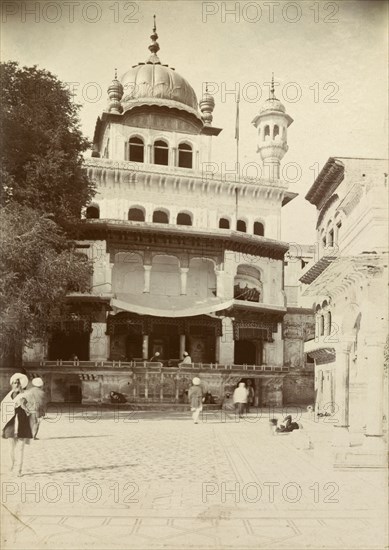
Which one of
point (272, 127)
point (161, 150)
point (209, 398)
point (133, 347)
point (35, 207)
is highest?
point (161, 150)

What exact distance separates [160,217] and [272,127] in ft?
38.2

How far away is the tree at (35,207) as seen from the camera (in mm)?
11484

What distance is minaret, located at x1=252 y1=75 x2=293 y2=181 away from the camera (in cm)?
788

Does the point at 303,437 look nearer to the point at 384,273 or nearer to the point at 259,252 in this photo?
the point at 384,273

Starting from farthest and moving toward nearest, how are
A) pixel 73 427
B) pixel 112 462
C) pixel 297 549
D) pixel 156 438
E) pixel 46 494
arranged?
pixel 73 427 → pixel 156 438 → pixel 112 462 → pixel 46 494 → pixel 297 549

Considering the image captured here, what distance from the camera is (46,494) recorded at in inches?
272

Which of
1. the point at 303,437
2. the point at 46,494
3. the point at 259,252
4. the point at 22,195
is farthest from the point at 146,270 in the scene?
the point at 46,494

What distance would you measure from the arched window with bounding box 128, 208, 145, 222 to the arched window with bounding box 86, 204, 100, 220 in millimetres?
1001

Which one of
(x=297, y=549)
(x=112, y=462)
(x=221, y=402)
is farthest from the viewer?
(x=221, y=402)

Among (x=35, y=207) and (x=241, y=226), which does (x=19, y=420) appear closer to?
(x=35, y=207)

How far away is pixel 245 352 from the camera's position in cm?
2039

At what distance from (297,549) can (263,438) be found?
5.64 metres

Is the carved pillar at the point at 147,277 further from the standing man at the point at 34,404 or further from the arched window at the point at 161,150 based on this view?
the standing man at the point at 34,404

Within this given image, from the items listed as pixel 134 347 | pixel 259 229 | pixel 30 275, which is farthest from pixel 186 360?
pixel 30 275
